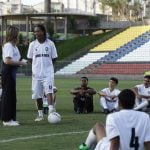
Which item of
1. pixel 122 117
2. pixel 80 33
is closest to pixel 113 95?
pixel 122 117

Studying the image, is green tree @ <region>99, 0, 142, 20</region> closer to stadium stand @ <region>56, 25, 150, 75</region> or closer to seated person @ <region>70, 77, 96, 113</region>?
stadium stand @ <region>56, 25, 150, 75</region>

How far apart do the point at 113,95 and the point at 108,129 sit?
9392mm

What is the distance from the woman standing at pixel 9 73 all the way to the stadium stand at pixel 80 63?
111 ft

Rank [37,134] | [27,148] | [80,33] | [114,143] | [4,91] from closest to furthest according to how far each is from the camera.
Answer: [114,143], [27,148], [37,134], [4,91], [80,33]

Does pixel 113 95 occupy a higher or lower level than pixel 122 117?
lower

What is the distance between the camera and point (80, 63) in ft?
160

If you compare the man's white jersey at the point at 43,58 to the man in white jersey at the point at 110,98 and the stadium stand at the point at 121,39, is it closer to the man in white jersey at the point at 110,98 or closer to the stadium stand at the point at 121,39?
the man in white jersey at the point at 110,98

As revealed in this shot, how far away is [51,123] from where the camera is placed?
1311cm

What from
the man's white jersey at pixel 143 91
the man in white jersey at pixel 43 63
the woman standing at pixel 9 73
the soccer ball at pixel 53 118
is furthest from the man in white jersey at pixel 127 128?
the man's white jersey at pixel 143 91

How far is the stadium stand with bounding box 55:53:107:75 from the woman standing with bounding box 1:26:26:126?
33.9 metres

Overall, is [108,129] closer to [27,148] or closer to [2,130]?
[27,148]

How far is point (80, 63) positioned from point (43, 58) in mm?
35279

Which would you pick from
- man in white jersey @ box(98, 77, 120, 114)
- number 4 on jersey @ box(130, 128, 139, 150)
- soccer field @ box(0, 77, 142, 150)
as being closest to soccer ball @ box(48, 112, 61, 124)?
soccer field @ box(0, 77, 142, 150)

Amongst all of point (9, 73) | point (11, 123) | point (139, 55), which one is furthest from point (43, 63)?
point (139, 55)
